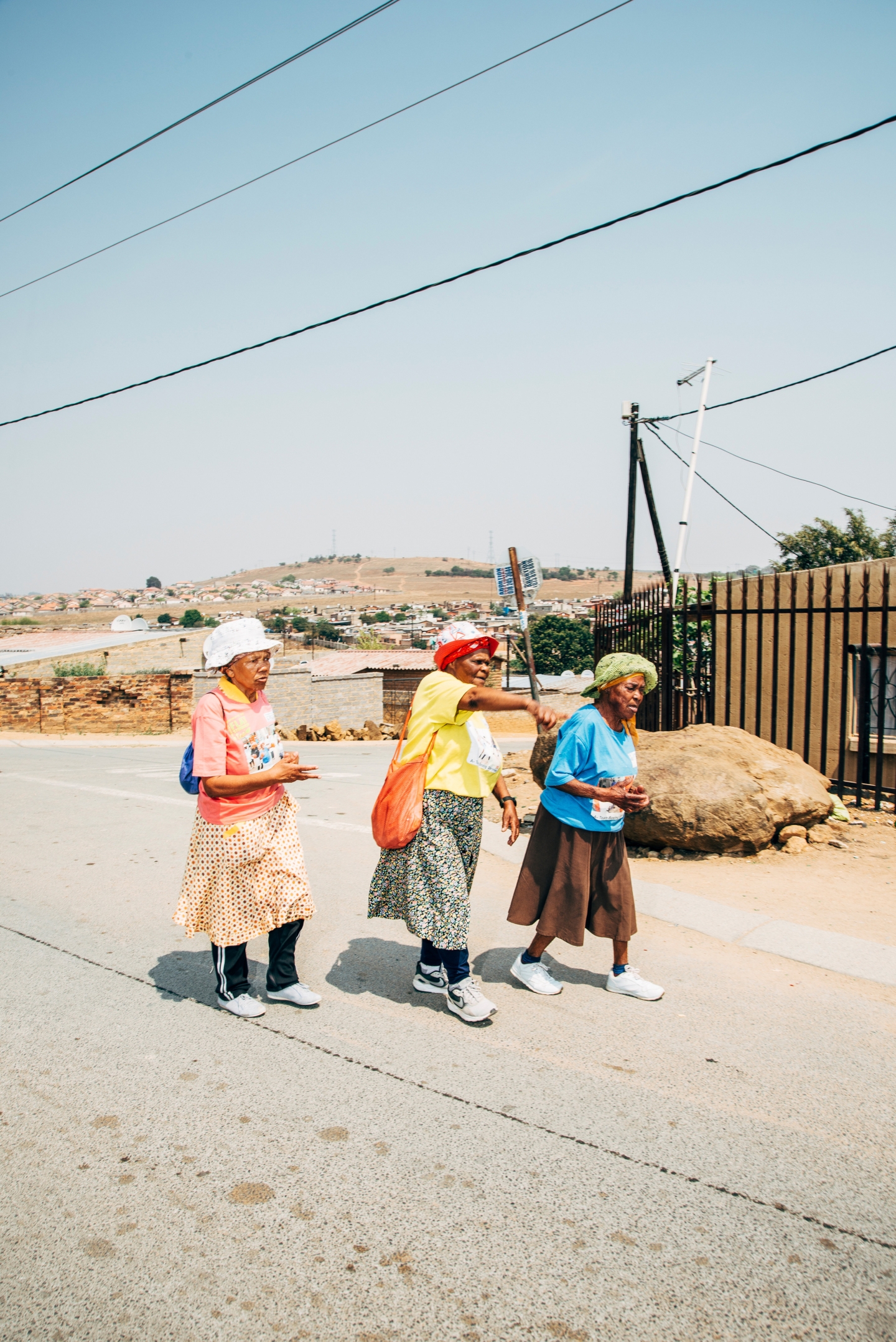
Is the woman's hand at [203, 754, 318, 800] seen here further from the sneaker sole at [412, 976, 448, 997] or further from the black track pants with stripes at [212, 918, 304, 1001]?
the sneaker sole at [412, 976, 448, 997]

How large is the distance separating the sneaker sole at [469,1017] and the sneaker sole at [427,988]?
236mm

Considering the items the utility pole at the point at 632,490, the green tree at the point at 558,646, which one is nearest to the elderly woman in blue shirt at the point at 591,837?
the utility pole at the point at 632,490

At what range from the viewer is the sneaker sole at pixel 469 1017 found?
12.9 ft

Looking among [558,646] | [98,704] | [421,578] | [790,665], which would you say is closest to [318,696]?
[98,704]

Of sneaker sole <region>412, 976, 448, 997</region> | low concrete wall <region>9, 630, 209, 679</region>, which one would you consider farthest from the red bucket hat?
low concrete wall <region>9, 630, 209, 679</region>

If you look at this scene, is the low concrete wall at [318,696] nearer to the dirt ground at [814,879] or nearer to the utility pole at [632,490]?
the utility pole at [632,490]

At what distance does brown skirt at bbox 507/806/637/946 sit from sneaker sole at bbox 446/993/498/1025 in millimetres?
436

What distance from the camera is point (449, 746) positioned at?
4.00 meters

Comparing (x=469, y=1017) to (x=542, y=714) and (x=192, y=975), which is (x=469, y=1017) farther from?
(x=192, y=975)

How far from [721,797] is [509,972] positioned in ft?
9.62

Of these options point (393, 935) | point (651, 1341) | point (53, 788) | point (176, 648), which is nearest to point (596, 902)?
point (393, 935)

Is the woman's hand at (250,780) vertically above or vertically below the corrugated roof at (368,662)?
above

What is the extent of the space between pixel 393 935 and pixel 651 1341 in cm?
325

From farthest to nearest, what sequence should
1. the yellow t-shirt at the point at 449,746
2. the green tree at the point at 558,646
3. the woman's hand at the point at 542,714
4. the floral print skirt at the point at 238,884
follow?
the green tree at the point at 558,646
the yellow t-shirt at the point at 449,746
the floral print skirt at the point at 238,884
the woman's hand at the point at 542,714
